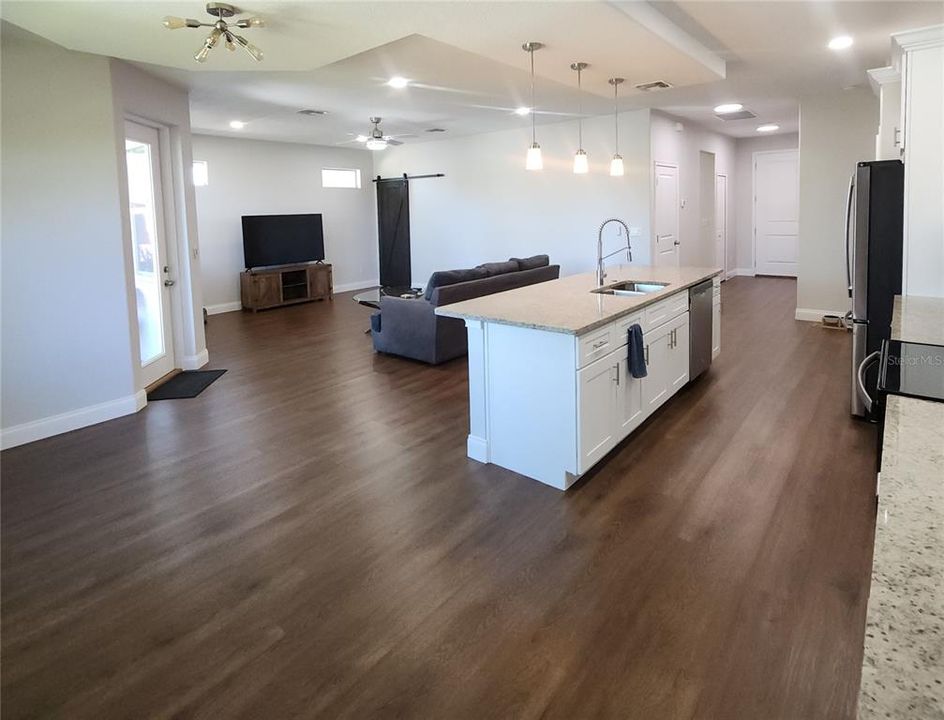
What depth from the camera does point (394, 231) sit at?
38.0 ft

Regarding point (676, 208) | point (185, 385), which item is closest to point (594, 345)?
point (185, 385)

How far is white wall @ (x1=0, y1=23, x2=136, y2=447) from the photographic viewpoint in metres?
4.07

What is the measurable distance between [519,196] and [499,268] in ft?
10.0

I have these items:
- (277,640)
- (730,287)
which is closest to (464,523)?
(277,640)

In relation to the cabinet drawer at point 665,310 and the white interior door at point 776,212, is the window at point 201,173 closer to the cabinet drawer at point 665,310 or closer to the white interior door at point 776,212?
the cabinet drawer at point 665,310

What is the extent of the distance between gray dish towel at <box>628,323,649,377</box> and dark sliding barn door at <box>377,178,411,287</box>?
8.10 metres

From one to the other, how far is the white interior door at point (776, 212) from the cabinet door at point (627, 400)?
900 cm

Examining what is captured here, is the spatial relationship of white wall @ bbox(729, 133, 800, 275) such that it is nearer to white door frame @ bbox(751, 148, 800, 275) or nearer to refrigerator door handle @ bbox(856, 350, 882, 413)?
white door frame @ bbox(751, 148, 800, 275)

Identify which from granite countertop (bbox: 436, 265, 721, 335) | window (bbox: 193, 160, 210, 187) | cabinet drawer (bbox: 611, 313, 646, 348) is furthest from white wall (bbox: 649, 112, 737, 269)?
window (bbox: 193, 160, 210, 187)

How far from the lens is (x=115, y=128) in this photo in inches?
180

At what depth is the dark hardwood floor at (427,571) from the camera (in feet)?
6.48

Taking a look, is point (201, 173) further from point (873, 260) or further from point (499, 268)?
point (873, 260)

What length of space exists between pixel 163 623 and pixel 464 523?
51.2 inches

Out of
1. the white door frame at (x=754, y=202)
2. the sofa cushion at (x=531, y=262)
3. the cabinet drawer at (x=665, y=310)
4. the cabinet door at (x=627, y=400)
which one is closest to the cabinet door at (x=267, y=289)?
the sofa cushion at (x=531, y=262)
